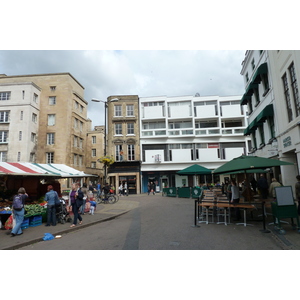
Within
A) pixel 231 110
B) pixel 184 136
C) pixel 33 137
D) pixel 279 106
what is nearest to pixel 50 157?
pixel 33 137

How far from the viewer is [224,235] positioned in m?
7.02

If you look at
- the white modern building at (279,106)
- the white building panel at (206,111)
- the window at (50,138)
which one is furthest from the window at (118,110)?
the white modern building at (279,106)

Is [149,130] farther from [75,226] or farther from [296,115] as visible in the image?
[75,226]

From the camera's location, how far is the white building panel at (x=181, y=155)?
34156 mm

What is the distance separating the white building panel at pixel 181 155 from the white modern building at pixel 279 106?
13850 millimetres

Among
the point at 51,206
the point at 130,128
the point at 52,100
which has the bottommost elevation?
the point at 51,206

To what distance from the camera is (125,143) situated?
34406 millimetres

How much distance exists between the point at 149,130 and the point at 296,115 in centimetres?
2336

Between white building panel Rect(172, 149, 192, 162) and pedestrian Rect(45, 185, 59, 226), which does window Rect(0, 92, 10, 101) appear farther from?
pedestrian Rect(45, 185, 59, 226)

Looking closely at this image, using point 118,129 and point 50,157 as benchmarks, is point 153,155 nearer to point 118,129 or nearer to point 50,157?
point 118,129

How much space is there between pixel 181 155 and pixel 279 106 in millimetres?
19824

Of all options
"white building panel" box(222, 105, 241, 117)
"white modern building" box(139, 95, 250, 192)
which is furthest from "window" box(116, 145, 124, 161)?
"white building panel" box(222, 105, 241, 117)

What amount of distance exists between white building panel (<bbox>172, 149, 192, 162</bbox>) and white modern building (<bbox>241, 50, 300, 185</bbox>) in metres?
13.8

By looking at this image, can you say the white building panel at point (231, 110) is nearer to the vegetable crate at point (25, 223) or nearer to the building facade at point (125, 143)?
the building facade at point (125, 143)
